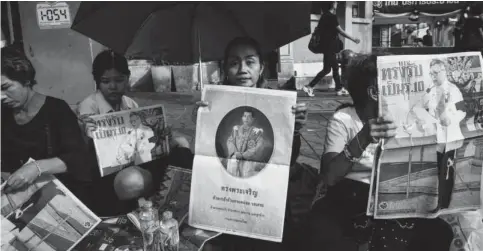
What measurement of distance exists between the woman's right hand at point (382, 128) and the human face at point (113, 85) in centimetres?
177

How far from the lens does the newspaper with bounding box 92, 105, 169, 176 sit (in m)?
2.50

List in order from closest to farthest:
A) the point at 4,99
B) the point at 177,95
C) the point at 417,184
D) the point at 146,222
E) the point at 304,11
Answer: the point at 417,184 → the point at 146,222 → the point at 4,99 → the point at 304,11 → the point at 177,95

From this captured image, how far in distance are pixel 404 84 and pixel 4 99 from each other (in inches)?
83.6

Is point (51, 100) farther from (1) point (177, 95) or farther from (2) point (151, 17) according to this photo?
(1) point (177, 95)

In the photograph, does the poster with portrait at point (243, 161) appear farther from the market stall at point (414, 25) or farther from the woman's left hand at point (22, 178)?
the market stall at point (414, 25)

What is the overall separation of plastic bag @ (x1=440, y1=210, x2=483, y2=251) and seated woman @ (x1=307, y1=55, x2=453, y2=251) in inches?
1.4

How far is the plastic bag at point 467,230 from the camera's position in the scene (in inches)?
87.7

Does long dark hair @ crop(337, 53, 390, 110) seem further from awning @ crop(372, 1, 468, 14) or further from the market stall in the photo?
awning @ crop(372, 1, 468, 14)

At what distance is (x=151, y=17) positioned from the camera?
3289mm

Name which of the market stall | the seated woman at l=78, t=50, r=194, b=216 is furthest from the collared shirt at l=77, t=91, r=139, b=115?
the market stall

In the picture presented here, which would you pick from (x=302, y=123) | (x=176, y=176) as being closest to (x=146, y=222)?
(x=176, y=176)

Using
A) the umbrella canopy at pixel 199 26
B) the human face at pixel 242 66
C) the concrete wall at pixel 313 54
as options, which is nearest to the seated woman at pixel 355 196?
the human face at pixel 242 66

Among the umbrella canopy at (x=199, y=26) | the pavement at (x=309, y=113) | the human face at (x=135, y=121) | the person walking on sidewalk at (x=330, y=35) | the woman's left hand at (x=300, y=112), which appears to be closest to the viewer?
the woman's left hand at (x=300, y=112)

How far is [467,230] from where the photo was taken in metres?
2.24
